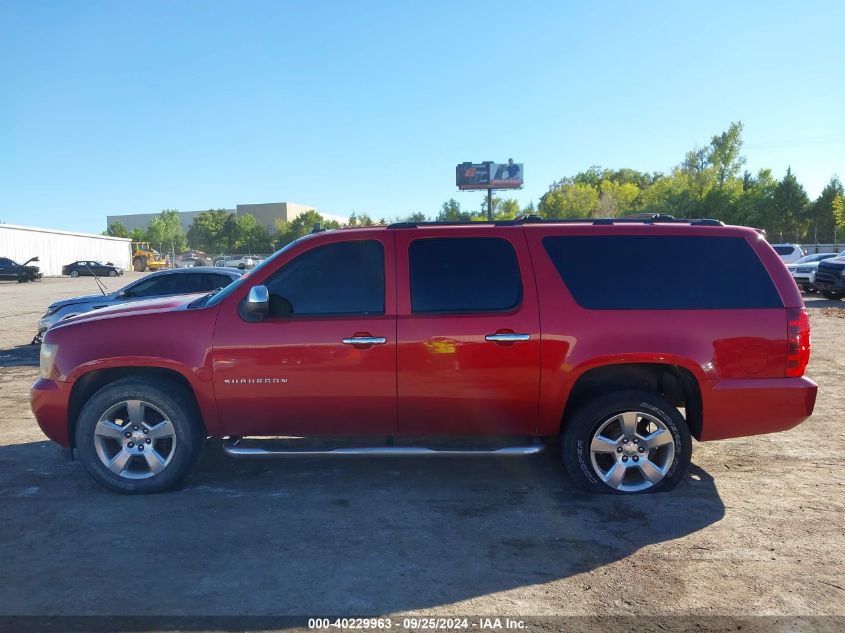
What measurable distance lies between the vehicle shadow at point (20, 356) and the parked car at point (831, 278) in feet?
72.6

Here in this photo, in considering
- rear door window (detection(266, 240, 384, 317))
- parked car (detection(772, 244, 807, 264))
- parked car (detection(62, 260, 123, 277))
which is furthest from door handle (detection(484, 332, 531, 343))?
parked car (detection(62, 260, 123, 277))

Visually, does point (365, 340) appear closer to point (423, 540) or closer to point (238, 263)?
point (423, 540)

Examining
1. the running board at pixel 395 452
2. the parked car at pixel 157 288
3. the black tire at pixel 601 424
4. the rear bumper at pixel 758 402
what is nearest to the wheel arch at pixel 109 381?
the running board at pixel 395 452

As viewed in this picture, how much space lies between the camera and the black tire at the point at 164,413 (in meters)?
4.54

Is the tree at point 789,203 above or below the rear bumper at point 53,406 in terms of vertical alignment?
above

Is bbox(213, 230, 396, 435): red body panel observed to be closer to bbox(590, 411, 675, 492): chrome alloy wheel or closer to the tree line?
bbox(590, 411, 675, 492): chrome alloy wheel

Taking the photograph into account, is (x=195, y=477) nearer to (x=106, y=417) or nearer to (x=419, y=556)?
(x=106, y=417)

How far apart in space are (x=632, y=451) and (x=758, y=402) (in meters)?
0.94

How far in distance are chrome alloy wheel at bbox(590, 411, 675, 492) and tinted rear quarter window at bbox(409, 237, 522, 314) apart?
118 cm

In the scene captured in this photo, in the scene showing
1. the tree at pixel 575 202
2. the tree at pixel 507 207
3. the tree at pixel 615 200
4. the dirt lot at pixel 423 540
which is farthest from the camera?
the tree at pixel 507 207

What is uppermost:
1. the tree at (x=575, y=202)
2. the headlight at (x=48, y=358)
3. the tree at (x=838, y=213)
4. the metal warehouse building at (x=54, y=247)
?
the tree at (x=575, y=202)

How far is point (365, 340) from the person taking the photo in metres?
4.40

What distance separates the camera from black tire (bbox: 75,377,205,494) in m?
4.54

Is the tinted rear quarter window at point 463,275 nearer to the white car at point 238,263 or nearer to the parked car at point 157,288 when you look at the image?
the parked car at point 157,288
